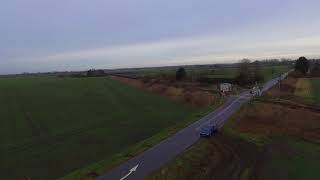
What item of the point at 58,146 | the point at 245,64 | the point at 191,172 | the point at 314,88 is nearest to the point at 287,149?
the point at 191,172

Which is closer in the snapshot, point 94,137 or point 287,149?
point 287,149

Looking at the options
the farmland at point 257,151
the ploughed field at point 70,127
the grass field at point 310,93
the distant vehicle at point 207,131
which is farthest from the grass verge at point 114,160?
the grass field at point 310,93

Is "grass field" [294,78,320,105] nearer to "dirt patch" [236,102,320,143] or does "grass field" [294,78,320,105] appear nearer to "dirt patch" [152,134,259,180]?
"dirt patch" [236,102,320,143]

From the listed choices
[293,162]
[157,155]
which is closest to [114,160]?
[157,155]

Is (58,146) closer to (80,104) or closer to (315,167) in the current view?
(315,167)

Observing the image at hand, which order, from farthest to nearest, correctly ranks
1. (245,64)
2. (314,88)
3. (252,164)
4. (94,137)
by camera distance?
(245,64) → (314,88) → (94,137) → (252,164)
